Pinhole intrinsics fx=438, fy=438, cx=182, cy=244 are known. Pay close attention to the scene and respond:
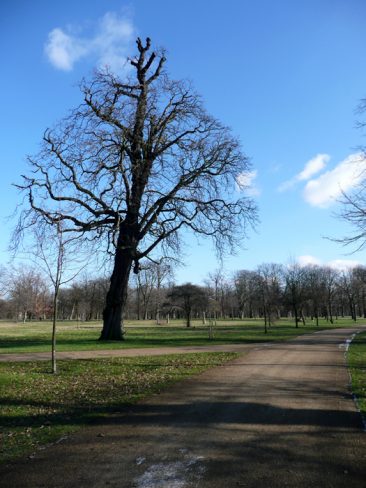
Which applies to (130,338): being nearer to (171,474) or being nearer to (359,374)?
(359,374)

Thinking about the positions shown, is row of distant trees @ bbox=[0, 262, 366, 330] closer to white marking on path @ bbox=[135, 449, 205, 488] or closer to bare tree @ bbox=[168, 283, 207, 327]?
bare tree @ bbox=[168, 283, 207, 327]

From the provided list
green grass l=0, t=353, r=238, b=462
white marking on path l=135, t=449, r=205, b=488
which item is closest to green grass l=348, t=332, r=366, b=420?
white marking on path l=135, t=449, r=205, b=488

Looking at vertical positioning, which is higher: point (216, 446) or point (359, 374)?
point (359, 374)

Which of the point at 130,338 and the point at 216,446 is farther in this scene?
the point at 130,338

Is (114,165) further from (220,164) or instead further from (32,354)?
(32,354)

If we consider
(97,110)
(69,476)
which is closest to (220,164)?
(97,110)

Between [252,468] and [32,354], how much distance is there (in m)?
15.0

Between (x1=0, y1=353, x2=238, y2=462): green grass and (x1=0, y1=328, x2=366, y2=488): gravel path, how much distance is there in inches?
21.9

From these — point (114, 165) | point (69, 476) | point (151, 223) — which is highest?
point (114, 165)

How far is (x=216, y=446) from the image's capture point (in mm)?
5879

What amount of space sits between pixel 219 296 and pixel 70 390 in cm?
9208

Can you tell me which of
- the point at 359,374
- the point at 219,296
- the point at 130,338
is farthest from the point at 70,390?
the point at 219,296

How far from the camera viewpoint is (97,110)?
75.1ft

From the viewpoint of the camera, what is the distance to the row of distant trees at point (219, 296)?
53156 mm
